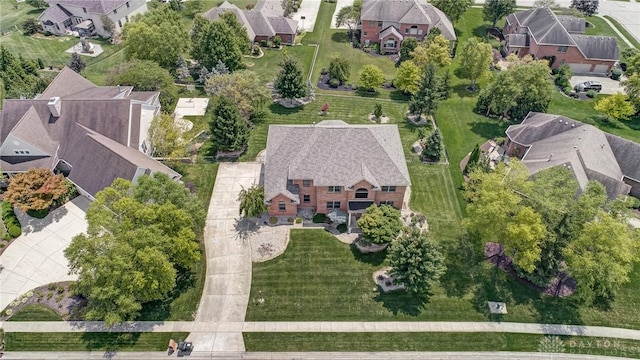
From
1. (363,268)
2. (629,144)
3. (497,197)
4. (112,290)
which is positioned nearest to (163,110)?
(112,290)

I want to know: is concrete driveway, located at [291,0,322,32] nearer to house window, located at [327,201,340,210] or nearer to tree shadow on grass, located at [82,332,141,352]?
house window, located at [327,201,340,210]

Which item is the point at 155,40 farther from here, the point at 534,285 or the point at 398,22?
the point at 534,285

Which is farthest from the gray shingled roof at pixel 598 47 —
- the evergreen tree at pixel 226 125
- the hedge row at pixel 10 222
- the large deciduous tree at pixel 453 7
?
the hedge row at pixel 10 222

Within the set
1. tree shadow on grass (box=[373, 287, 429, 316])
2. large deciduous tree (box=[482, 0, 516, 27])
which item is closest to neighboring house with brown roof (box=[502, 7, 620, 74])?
large deciduous tree (box=[482, 0, 516, 27])

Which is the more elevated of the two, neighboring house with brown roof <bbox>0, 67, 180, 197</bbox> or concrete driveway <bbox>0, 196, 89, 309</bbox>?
neighboring house with brown roof <bbox>0, 67, 180, 197</bbox>

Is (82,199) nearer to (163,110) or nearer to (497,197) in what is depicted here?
(163,110)

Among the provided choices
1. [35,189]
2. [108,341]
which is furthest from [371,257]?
[35,189]

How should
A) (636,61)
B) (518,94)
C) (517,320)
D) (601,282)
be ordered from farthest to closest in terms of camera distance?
(636,61) < (518,94) < (517,320) < (601,282)
